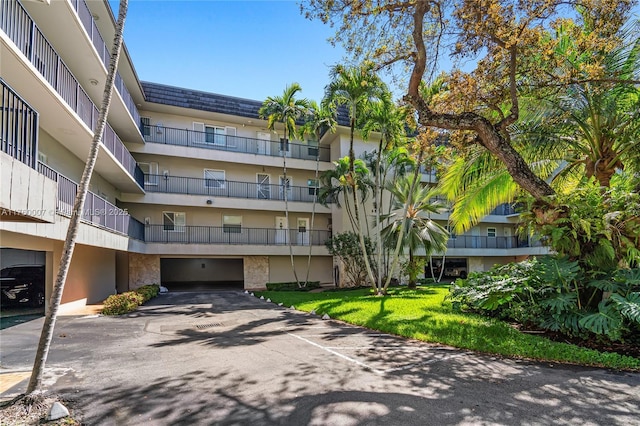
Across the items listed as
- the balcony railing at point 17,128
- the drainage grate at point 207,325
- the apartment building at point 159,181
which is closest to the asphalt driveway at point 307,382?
the drainage grate at point 207,325

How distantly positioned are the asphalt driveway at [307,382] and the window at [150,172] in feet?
46.0

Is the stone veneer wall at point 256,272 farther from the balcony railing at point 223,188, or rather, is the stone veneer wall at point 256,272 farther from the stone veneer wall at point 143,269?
the stone veneer wall at point 143,269

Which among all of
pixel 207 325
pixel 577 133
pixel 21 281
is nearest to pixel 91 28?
pixel 21 281

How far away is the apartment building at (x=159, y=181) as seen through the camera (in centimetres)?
1057

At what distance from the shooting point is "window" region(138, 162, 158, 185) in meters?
22.3

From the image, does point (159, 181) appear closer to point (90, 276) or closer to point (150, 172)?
point (150, 172)

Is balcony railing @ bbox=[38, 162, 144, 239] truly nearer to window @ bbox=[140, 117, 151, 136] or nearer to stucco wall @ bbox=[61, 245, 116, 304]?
stucco wall @ bbox=[61, 245, 116, 304]

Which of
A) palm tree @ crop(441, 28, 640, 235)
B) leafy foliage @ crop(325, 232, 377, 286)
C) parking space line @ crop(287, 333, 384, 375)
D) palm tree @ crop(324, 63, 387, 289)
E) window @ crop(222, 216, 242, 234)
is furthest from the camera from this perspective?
window @ crop(222, 216, 242, 234)

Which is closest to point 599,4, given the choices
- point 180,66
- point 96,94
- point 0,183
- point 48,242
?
point 180,66

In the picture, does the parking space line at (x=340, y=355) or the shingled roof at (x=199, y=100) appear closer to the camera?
the parking space line at (x=340, y=355)

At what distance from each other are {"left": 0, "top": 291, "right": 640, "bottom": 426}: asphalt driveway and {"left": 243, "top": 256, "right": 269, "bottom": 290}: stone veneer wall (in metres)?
15.3

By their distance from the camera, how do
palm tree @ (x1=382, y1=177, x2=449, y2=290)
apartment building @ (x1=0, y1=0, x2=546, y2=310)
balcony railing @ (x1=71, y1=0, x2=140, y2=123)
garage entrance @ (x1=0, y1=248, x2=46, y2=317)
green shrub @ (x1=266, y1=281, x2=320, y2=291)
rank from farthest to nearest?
green shrub @ (x1=266, y1=281, x2=320, y2=291), palm tree @ (x1=382, y1=177, x2=449, y2=290), balcony railing @ (x1=71, y1=0, x2=140, y2=123), apartment building @ (x1=0, y1=0, x2=546, y2=310), garage entrance @ (x1=0, y1=248, x2=46, y2=317)

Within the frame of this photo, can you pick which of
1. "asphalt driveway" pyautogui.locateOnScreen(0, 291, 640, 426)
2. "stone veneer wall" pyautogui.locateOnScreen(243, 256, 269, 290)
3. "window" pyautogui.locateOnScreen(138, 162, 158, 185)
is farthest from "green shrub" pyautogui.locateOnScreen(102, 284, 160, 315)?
"stone veneer wall" pyautogui.locateOnScreen(243, 256, 269, 290)

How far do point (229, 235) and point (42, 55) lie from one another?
1505 cm
